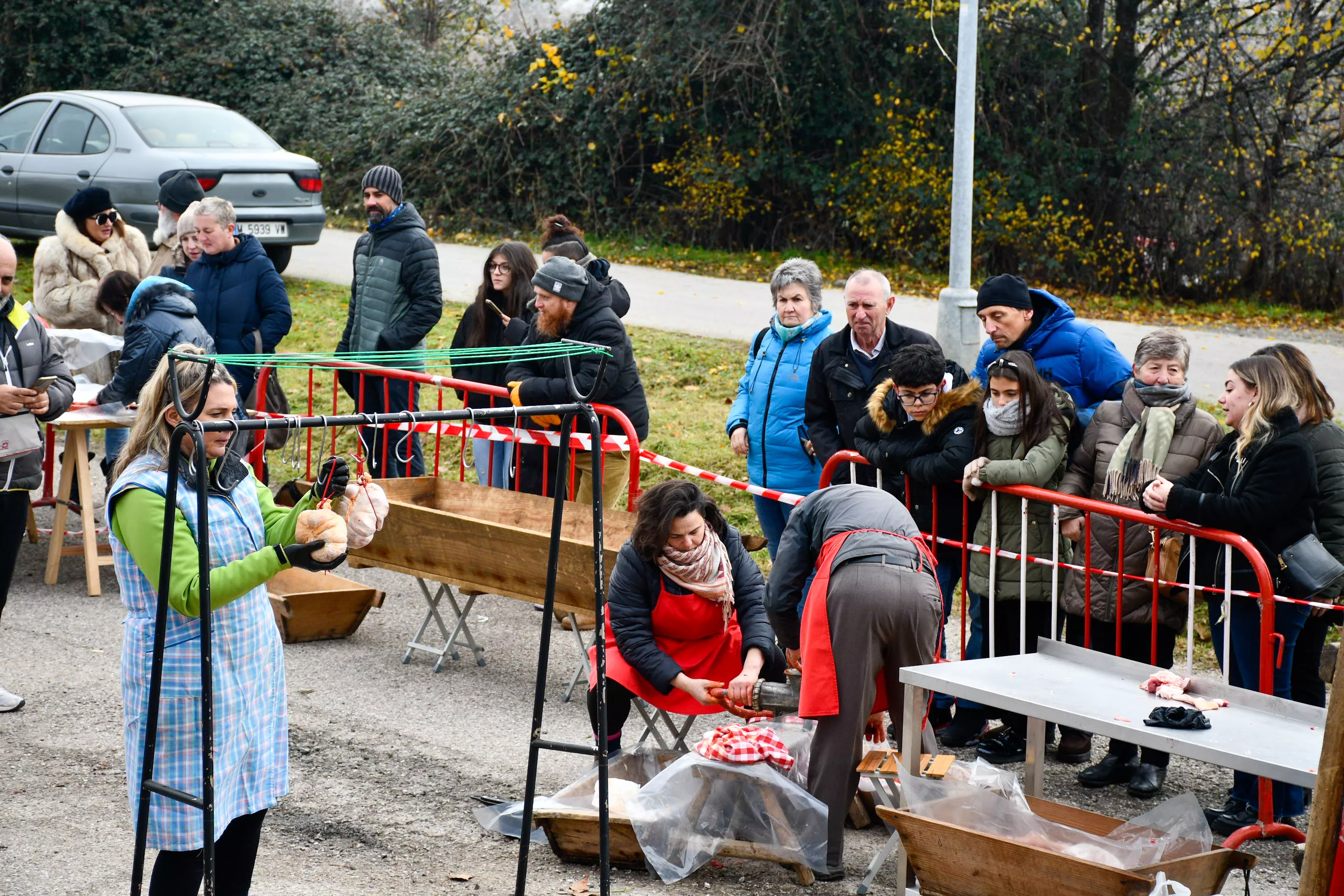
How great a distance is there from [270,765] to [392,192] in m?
4.99

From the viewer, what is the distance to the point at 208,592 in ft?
10.9

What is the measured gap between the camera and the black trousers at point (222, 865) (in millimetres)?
3605

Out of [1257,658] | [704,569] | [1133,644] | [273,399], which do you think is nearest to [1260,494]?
[1257,658]

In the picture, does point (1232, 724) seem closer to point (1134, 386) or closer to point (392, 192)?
point (1134, 386)

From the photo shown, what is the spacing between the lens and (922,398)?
548 centimetres

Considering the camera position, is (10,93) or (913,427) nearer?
(913,427)

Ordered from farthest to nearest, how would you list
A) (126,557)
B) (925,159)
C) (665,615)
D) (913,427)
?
(925,159) < (913,427) < (665,615) < (126,557)

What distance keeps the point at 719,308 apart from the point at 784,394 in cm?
752

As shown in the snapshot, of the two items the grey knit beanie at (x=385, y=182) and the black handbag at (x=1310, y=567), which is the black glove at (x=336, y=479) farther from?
the grey knit beanie at (x=385, y=182)

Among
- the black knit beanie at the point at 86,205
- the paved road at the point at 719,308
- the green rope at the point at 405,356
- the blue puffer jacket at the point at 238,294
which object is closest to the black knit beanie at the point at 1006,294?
the green rope at the point at 405,356

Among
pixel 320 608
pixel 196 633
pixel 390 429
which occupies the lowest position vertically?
pixel 320 608

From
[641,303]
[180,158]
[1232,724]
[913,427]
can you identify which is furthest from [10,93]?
[1232,724]

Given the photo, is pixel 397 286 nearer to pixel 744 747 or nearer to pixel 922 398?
pixel 922 398

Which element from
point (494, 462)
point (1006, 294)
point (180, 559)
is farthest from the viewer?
point (494, 462)
